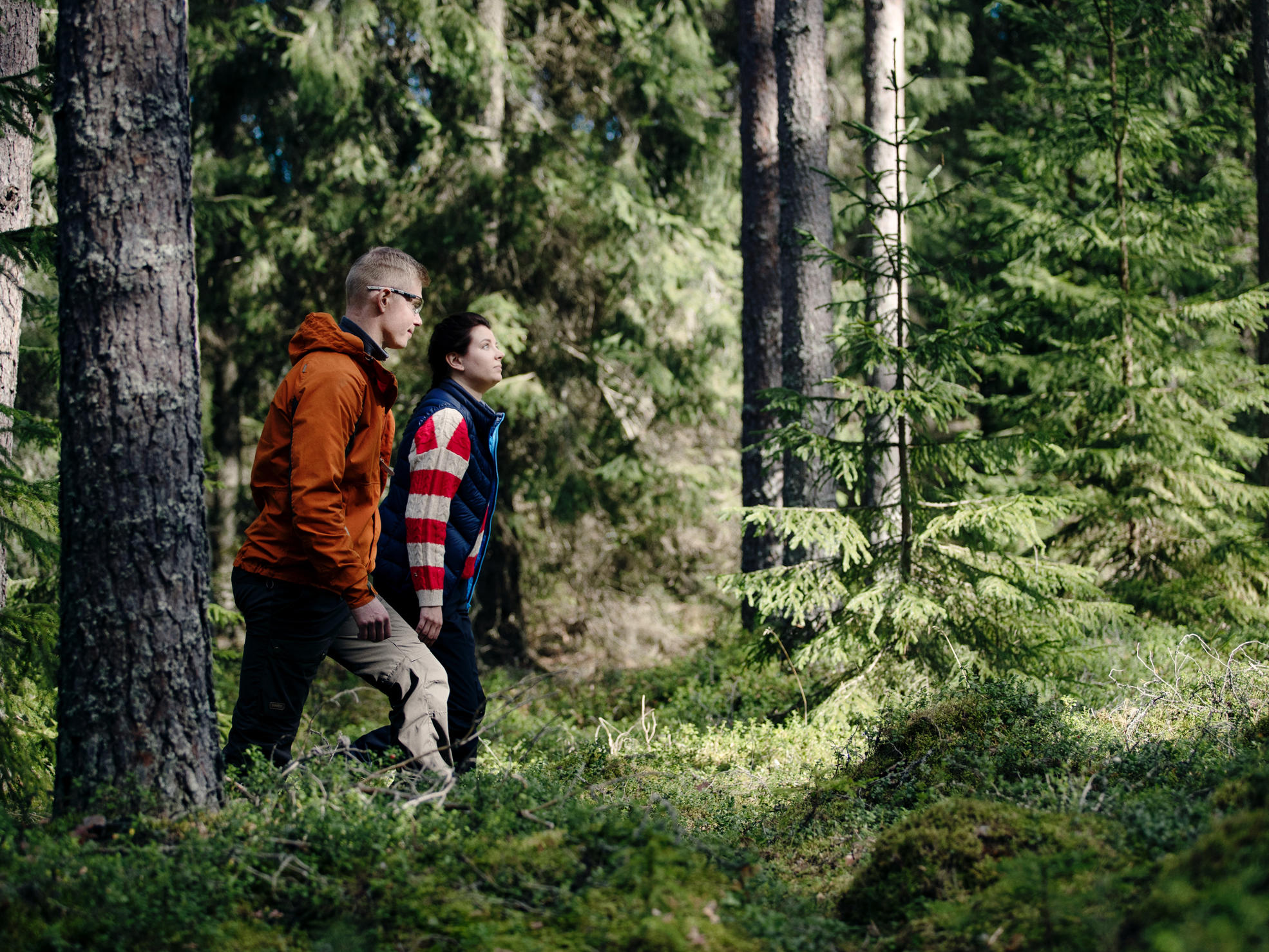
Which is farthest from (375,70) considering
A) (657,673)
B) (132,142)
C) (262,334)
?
(132,142)

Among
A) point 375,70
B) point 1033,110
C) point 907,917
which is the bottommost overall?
point 907,917

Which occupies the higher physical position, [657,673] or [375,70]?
[375,70]

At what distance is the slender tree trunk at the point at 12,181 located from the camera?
491 centimetres

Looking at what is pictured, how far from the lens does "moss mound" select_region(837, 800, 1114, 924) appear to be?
2.88m

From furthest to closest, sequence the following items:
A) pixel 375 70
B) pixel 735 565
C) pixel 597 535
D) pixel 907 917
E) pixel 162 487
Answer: pixel 735 565, pixel 597 535, pixel 375 70, pixel 162 487, pixel 907 917

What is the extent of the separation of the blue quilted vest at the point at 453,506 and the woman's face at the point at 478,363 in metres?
0.07

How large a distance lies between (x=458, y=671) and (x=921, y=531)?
3.19 meters

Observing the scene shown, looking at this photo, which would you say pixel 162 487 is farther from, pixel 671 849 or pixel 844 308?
pixel 844 308

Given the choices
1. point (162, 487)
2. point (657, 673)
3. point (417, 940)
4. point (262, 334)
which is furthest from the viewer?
point (262, 334)

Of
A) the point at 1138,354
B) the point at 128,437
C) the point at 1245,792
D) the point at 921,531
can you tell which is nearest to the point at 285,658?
the point at 128,437

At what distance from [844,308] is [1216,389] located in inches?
191

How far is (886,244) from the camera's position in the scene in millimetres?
5941

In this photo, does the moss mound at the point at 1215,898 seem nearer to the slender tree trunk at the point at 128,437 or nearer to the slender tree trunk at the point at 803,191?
the slender tree trunk at the point at 128,437

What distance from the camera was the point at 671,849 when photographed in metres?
2.85
